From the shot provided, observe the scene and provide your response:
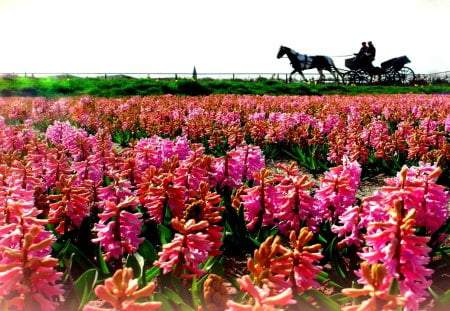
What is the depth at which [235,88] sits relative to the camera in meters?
24.6

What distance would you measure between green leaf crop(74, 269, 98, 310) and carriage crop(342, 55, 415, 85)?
108 feet

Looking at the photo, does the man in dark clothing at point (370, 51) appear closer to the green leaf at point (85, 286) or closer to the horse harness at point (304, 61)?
the horse harness at point (304, 61)

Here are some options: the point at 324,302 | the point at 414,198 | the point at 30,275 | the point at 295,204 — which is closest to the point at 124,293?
the point at 30,275

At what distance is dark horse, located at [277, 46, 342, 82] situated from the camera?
110ft

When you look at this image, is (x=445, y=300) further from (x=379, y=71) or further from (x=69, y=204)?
(x=379, y=71)

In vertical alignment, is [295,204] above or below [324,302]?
above

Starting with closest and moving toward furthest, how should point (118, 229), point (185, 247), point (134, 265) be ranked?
point (185, 247) → point (118, 229) → point (134, 265)

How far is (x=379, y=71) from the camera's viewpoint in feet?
110

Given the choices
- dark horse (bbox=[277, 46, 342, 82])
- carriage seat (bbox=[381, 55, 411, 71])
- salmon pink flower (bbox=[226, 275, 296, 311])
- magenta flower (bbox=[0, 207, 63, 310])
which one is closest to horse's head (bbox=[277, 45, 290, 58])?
dark horse (bbox=[277, 46, 342, 82])

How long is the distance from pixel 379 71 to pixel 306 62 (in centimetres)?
509

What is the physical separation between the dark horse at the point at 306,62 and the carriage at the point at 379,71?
1419 mm

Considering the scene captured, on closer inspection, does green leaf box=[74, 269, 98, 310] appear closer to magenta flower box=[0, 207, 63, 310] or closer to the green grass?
magenta flower box=[0, 207, 63, 310]

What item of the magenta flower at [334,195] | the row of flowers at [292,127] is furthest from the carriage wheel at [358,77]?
the magenta flower at [334,195]

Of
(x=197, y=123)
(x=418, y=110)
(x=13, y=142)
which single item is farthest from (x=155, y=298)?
(x=418, y=110)
